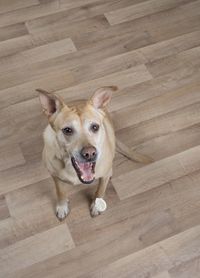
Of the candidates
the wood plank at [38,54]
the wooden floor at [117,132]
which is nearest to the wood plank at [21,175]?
the wooden floor at [117,132]

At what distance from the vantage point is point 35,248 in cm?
188

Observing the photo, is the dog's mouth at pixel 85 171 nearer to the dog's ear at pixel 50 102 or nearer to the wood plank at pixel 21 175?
the dog's ear at pixel 50 102

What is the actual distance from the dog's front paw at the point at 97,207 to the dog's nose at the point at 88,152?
1.55ft

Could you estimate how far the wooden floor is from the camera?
1876 mm

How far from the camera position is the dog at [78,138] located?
156cm

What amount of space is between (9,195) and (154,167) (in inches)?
31.7

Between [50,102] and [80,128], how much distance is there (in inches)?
6.6

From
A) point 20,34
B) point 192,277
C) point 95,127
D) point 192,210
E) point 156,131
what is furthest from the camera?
A: point 20,34

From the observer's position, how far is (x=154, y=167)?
2125 mm

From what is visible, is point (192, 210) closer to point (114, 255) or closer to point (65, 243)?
point (114, 255)

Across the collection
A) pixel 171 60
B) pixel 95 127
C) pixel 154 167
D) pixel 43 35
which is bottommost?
pixel 154 167

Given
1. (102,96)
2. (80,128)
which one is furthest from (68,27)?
(80,128)

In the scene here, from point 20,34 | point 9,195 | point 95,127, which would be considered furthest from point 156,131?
point 20,34

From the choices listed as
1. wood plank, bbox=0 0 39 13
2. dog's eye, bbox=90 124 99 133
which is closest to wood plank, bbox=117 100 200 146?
dog's eye, bbox=90 124 99 133
